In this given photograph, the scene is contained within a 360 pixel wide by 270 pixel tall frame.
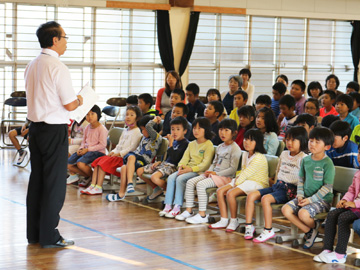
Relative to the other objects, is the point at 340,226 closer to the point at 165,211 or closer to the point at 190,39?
the point at 165,211

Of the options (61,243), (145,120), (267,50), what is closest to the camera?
(61,243)

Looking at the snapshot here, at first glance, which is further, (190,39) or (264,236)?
(190,39)

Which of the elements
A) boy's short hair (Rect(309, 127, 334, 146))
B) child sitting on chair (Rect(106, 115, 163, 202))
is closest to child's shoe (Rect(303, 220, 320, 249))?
boy's short hair (Rect(309, 127, 334, 146))

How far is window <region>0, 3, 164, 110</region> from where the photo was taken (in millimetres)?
11984

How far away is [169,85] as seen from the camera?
26.7 feet

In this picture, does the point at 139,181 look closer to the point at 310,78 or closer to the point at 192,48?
the point at 192,48

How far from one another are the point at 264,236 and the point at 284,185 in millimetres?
453

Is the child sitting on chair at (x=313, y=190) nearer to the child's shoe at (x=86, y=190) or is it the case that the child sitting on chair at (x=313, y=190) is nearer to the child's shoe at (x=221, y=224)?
the child's shoe at (x=221, y=224)

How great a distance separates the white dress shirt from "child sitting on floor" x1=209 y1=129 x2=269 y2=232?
1657mm

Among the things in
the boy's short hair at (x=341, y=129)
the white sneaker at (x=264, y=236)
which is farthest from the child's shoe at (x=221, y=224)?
the boy's short hair at (x=341, y=129)

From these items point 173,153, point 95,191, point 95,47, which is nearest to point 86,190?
point 95,191

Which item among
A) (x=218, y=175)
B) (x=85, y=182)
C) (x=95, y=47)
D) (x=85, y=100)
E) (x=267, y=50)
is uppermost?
(x=267, y=50)

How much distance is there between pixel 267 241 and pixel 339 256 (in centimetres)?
71

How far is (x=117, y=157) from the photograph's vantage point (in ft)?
22.3
